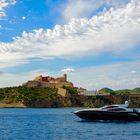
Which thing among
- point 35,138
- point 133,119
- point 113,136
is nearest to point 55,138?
point 35,138

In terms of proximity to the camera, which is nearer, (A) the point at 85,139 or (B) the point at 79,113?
(A) the point at 85,139

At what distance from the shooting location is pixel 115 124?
78062 millimetres

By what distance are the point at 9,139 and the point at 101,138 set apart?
11.1 metres

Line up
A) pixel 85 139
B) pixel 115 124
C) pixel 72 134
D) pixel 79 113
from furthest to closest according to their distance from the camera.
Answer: pixel 79 113 < pixel 115 124 < pixel 72 134 < pixel 85 139

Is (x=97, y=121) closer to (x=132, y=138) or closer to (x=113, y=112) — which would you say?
(x=113, y=112)

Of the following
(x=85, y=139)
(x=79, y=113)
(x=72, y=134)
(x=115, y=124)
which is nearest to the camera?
(x=85, y=139)

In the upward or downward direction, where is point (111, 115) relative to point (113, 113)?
downward

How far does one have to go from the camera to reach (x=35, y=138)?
58.0 m

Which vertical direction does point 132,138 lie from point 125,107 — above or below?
below

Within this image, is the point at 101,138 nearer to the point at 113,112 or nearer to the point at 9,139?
the point at 9,139

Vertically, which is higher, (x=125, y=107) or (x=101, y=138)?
(x=125, y=107)

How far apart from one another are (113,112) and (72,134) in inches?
775

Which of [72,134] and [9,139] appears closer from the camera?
[9,139]

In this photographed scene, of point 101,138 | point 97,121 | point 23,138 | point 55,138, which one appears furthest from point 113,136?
point 97,121
